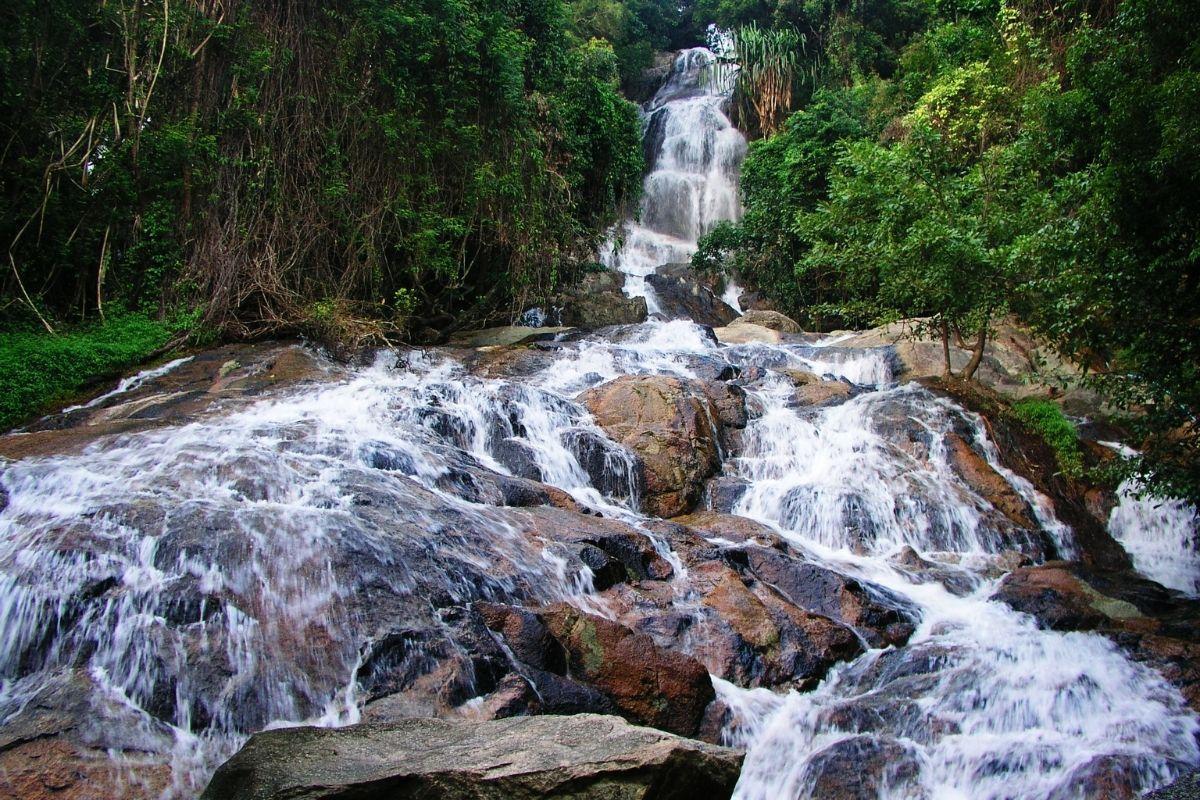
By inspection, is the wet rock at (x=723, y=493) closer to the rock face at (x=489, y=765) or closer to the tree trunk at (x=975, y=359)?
the tree trunk at (x=975, y=359)

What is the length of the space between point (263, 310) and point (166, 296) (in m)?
1.25

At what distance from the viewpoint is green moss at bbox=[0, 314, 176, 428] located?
26.6ft

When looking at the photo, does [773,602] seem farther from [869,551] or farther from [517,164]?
[517,164]

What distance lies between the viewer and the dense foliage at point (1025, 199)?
5.96 meters

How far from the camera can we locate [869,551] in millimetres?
7922

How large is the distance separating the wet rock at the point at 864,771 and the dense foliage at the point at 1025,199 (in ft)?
11.0

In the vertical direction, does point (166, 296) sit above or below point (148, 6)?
below

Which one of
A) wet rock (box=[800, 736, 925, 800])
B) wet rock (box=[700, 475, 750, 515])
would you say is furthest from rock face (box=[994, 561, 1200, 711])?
wet rock (box=[700, 475, 750, 515])

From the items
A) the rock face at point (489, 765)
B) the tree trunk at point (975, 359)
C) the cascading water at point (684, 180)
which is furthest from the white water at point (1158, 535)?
the cascading water at point (684, 180)

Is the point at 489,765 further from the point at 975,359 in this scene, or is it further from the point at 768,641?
the point at 975,359

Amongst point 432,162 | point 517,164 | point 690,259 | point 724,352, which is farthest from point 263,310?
point 690,259

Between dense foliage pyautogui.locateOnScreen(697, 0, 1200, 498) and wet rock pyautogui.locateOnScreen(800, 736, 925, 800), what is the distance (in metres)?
3.35

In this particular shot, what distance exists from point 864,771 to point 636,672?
1.38 m

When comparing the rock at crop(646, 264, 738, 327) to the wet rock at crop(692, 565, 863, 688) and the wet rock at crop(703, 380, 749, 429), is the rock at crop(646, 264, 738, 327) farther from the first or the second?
the wet rock at crop(692, 565, 863, 688)
